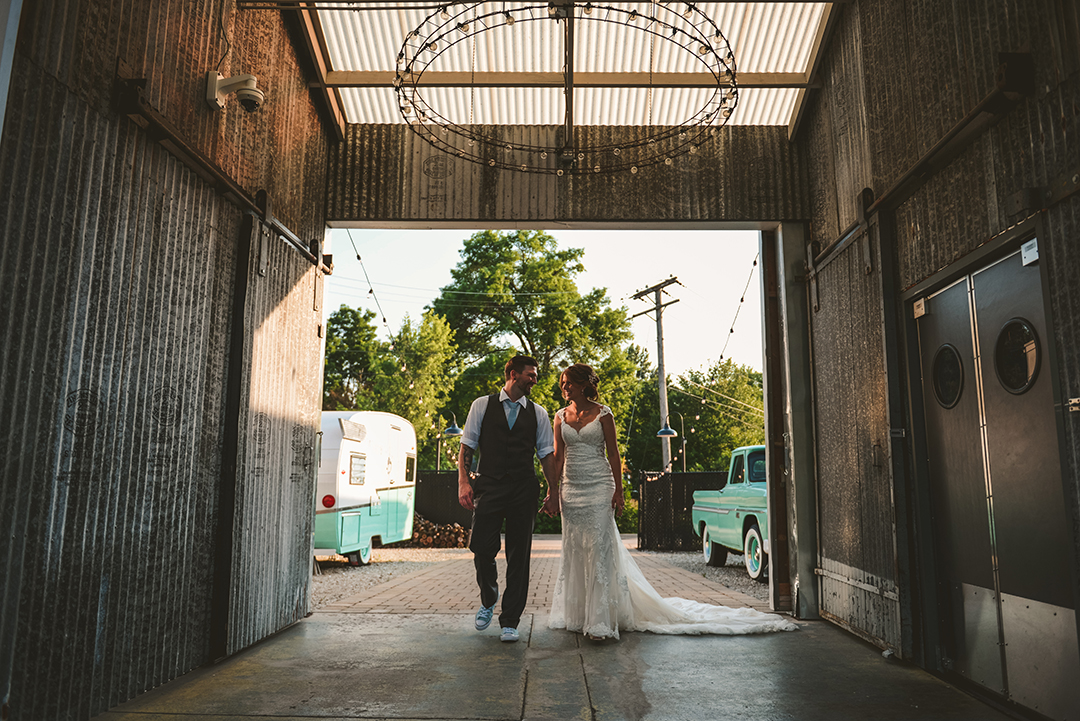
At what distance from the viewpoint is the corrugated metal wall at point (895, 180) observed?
330 centimetres

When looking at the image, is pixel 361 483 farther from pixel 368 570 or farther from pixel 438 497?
pixel 438 497

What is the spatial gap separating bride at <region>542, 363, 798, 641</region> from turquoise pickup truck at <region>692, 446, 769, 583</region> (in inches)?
145

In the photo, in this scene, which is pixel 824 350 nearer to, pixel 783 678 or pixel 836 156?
pixel 836 156

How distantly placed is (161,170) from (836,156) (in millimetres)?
5120

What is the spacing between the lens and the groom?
5.44 metres

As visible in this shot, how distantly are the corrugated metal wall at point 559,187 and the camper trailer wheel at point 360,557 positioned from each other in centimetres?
719

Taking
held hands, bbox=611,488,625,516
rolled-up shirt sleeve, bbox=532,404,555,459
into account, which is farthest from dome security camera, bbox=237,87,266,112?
held hands, bbox=611,488,625,516

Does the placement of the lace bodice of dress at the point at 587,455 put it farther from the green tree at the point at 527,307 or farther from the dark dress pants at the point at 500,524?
the green tree at the point at 527,307

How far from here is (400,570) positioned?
1202 centimetres

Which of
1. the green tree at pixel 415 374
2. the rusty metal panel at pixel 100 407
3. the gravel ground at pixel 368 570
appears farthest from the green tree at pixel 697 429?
the rusty metal panel at pixel 100 407

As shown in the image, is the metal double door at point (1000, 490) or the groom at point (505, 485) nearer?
the metal double door at point (1000, 490)

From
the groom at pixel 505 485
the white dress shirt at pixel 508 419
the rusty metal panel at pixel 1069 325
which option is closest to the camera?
the rusty metal panel at pixel 1069 325

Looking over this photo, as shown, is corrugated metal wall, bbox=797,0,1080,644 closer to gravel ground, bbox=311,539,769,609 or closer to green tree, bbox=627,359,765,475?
gravel ground, bbox=311,539,769,609

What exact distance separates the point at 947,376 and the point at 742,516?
661 centimetres
